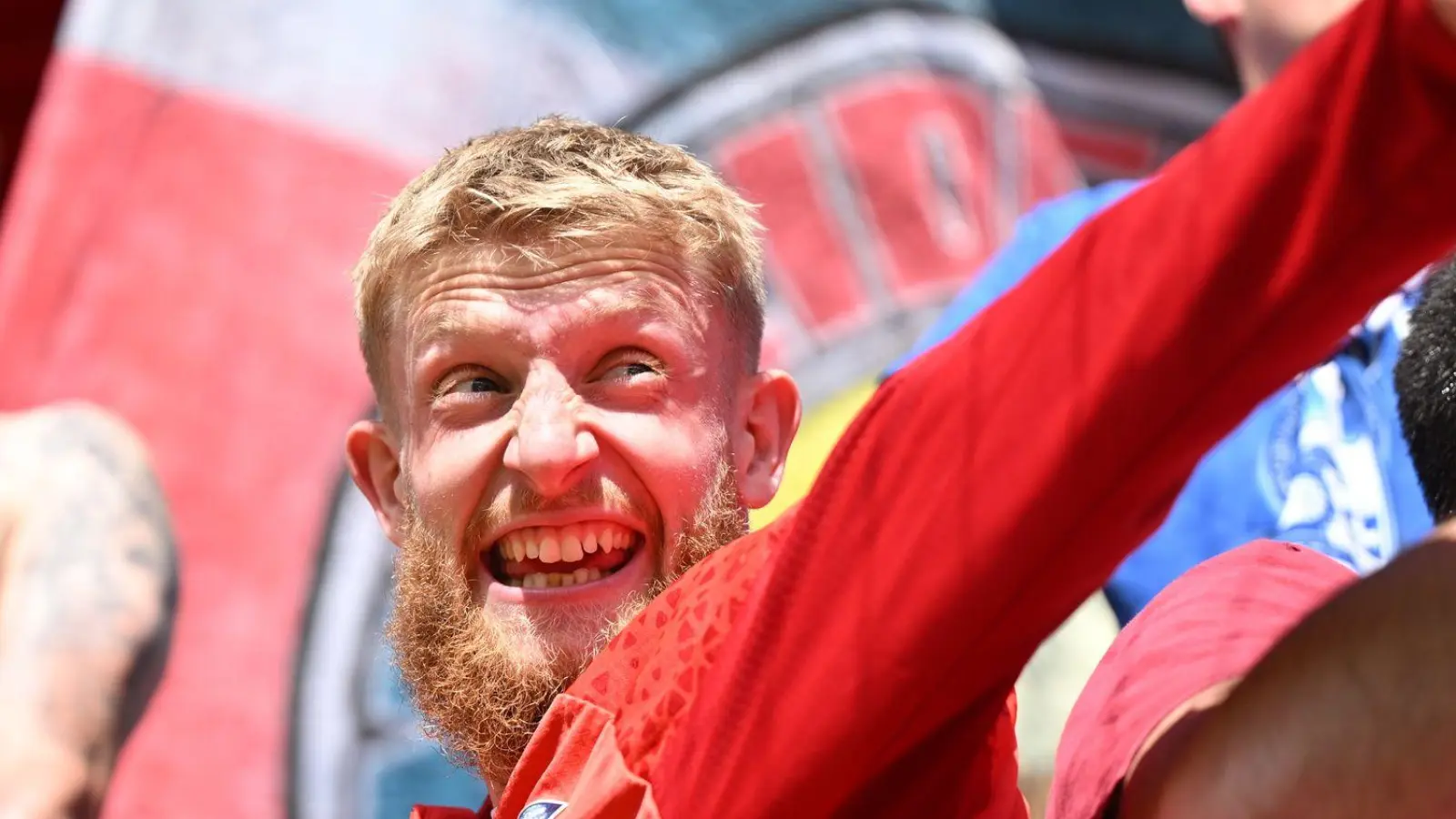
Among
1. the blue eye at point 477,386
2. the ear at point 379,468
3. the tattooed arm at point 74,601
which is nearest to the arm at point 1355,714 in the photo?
the blue eye at point 477,386

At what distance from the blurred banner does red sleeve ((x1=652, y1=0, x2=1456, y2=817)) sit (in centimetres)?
142

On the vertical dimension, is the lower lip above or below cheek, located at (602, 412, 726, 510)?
below

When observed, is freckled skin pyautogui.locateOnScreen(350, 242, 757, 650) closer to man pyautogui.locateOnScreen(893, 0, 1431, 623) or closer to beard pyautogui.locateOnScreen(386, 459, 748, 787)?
beard pyautogui.locateOnScreen(386, 459, 748, 787)

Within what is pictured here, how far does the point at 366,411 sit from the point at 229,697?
38 cm

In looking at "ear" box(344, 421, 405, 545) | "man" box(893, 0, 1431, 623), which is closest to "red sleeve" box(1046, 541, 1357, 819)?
"ear" box(344, 421, 405, 545)

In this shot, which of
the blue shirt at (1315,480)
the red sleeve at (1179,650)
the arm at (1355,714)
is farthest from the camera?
the blue shirt at (1315,480)

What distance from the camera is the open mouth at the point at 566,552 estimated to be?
101 centimetres

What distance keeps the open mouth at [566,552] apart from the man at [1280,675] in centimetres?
31

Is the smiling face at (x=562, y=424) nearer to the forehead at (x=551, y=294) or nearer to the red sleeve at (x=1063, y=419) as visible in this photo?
the forehead at (x=551, y=294)

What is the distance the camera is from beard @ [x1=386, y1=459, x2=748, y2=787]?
3.22 feet

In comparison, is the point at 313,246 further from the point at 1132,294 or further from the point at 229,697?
the point at 1132,294

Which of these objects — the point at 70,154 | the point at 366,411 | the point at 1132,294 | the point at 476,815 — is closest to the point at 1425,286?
the point at 1132,294

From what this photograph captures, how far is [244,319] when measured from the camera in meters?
2.06

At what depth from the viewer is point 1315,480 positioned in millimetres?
1524
